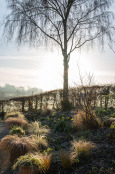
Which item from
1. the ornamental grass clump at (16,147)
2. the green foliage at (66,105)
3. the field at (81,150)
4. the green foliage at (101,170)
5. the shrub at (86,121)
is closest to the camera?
the green foliage at (101,170)

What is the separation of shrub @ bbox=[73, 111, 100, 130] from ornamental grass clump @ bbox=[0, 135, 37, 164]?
176 cm

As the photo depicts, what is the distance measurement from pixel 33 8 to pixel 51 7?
101 cm

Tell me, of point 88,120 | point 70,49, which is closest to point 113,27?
point 70,49

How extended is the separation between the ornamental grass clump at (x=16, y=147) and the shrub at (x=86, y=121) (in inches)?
69.1

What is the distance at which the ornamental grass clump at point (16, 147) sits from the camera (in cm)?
394

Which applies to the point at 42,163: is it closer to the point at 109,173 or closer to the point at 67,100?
the point at 109,173

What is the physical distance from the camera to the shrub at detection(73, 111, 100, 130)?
208 inches

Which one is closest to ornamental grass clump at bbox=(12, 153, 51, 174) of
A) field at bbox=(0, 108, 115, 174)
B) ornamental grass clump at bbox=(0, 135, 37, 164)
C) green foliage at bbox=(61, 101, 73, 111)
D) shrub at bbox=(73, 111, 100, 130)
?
field at bbox=(0, 108, 115, 174)

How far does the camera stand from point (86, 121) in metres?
5.45

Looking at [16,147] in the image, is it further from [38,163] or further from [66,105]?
[66,105]

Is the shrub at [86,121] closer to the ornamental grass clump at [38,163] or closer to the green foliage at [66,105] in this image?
the ornamental grass clump at [38,163]

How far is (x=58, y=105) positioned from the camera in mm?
10625

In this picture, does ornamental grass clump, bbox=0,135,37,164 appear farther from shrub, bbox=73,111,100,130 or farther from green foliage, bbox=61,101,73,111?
green foliage, bbox=61,101,73,111

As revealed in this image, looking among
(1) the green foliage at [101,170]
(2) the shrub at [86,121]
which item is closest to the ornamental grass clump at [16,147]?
(1) the green foliage at [101,170]
